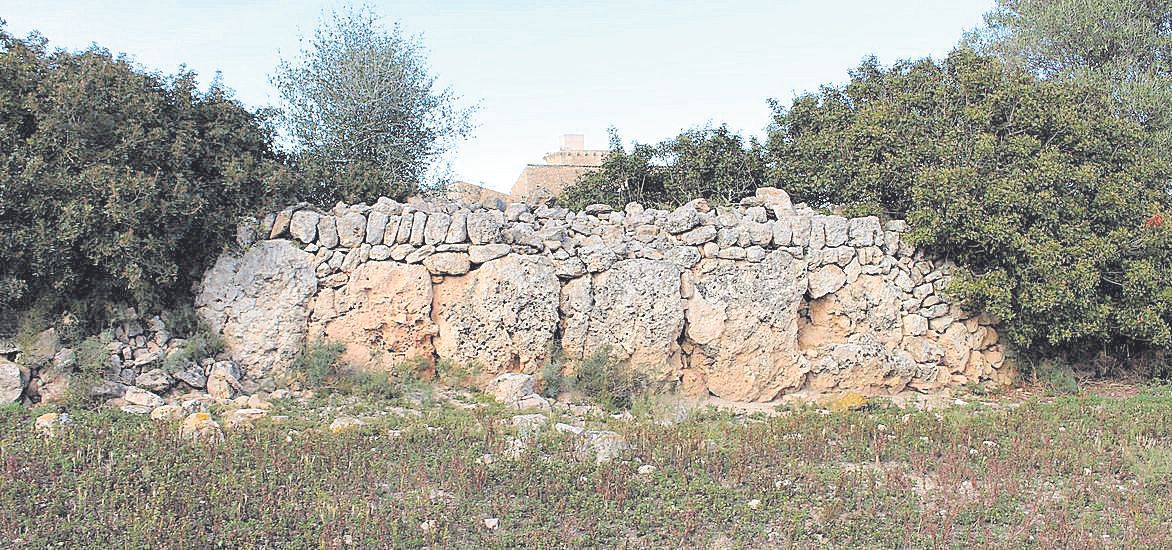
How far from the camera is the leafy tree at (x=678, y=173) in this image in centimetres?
1399

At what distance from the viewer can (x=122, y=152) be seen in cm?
944

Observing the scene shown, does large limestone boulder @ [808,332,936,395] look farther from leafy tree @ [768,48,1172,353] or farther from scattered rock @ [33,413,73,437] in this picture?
scattered rock @ [33,413,73,437]

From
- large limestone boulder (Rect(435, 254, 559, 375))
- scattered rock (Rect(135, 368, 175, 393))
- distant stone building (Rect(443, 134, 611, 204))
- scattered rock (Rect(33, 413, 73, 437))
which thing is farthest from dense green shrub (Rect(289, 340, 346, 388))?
distant stone building (Rect(443, 134, 611, 204))

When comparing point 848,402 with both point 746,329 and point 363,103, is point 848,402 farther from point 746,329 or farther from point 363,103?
point 363,103

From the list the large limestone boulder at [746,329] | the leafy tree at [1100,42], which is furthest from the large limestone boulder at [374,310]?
the leafy tree at [1100,42]

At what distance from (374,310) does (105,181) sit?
296 centimetres

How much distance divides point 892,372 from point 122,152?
351 inches

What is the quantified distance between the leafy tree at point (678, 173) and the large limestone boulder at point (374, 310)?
3949mm

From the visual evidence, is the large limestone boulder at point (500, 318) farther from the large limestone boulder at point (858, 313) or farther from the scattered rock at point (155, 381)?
the large limestone boulder at point (858, 313)

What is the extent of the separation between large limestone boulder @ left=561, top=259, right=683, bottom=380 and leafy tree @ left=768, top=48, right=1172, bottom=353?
328 centimetres

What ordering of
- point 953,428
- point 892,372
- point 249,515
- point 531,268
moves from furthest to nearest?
point 892,372, point 531,268, point 953,428, point 249,515

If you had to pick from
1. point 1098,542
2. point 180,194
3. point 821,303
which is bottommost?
point 1098,542

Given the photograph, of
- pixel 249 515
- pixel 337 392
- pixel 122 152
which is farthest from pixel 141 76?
pixel 249 515

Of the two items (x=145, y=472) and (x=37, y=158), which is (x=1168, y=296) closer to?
(x=145, y=472)
